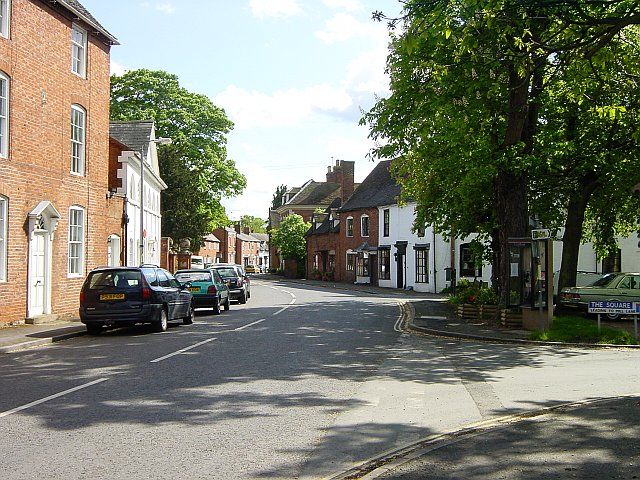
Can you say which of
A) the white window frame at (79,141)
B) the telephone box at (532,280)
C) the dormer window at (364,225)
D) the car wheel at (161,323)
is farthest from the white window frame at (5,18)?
the dormer window at (364,225)

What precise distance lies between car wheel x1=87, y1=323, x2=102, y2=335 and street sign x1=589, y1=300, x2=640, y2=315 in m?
12.5

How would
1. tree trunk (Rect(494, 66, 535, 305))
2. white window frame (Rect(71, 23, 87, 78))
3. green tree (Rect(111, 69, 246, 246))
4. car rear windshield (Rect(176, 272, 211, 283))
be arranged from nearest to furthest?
tree trunk (Rect(494, 66, 535, 305))
white window frame (Rect(71, 23, 87, 78))
car rear windshield (Rect(176, 272, 211, 283))
green tree (Rect(111, 69, 246, 246))

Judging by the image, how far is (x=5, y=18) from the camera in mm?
19047

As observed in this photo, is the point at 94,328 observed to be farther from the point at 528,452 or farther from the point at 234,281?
the point at 234,281

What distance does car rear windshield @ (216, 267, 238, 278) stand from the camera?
1303 inches

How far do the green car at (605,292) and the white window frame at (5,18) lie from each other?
19.9m

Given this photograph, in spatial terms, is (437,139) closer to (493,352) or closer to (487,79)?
(487,79)

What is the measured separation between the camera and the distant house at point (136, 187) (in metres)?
30.5

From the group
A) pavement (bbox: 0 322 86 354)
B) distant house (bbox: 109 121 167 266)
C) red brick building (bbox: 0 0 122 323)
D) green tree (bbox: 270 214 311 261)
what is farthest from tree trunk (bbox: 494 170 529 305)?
green tree (bbox: 270 214 311 261)

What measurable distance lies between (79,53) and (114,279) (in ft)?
30.5

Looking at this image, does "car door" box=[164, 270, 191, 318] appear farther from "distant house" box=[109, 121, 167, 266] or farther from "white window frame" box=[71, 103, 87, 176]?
"distant house" box=[109, 121, 167, 266]

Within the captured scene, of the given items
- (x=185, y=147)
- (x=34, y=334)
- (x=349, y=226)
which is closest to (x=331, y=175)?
(x=349, y=226)

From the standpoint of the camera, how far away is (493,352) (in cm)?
1507

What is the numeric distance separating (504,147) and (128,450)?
17095 millimetres
